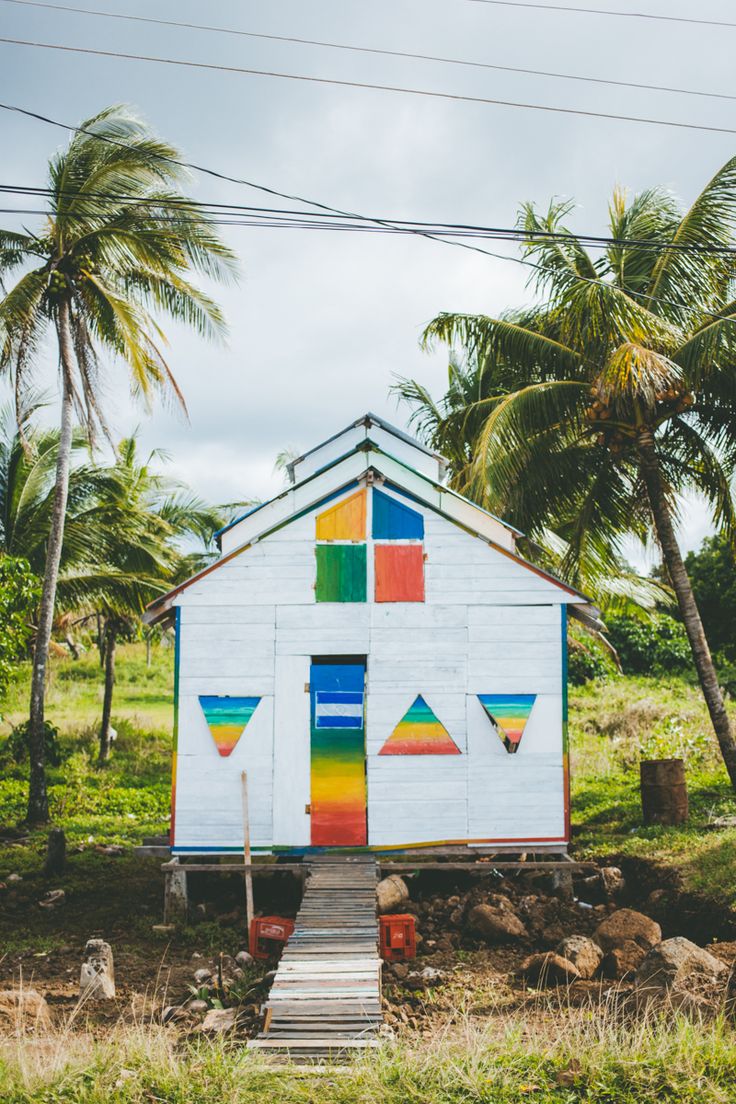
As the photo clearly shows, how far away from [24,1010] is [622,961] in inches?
222

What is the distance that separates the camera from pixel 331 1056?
6645 millimetres

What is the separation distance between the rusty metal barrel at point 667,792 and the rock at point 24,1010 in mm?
9134

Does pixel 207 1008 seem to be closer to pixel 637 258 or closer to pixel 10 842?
pixel 10 842

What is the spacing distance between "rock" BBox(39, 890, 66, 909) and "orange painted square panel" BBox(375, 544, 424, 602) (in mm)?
5888

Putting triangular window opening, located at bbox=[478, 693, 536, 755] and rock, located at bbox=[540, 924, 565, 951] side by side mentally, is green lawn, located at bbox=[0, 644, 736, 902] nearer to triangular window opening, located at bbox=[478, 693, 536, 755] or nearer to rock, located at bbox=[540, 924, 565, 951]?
rock, located at bbox=[540, 924, 565, 951]

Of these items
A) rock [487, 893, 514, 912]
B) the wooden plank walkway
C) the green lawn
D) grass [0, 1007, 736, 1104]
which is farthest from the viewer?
the green lawn

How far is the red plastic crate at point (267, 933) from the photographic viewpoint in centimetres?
969

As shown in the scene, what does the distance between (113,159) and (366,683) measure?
11.2 m

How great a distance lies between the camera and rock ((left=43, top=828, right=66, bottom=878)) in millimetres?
12914

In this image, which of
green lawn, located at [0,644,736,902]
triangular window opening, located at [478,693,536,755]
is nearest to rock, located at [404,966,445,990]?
triangular window opening, located at [478,693,536,755]

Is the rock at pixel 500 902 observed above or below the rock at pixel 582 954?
above

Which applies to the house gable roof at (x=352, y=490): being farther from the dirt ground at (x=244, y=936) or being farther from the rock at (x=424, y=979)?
the rock at (x=424, y=979)

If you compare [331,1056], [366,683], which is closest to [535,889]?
[366,683]

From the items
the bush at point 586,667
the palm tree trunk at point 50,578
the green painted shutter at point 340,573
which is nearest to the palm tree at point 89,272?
the palm tree trunk at point 50,578
